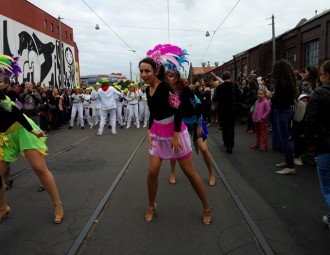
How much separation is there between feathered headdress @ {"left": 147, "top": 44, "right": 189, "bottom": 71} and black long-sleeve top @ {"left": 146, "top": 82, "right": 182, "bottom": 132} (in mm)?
375

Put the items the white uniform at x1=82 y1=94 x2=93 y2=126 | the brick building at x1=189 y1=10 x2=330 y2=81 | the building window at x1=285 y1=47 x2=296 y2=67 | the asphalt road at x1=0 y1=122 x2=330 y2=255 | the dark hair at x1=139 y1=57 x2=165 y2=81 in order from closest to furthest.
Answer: the asphalt road at x1=0 y1=122 x2=330 y2=255
the dark hair at x1=139 y1=57 x2=165 y2=81
the white uniform at x1=82 y1=94 x2=93 y2=126
the brick building at x1=189 y1=10 x2=330 y2=81
the building window at x1=285 y1=47 x2=296 y2=67

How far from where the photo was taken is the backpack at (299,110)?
5.61m

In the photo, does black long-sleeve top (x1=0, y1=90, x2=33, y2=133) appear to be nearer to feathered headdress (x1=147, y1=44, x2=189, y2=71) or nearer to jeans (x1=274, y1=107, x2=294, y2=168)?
feathered headdress (x1=147, y1=44, x2=189, y2=71)

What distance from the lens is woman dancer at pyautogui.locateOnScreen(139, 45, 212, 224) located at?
3.83 metres

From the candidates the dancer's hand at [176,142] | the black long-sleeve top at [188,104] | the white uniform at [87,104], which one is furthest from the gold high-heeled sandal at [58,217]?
the white uniform at [87,104]

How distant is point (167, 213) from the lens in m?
4.38

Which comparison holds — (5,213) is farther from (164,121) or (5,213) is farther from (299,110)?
(299,110)

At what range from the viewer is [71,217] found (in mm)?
4270

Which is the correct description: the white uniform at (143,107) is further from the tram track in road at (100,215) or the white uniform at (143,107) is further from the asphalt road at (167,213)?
the tram track in road at (100,215)

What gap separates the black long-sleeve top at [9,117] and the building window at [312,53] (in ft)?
64.4

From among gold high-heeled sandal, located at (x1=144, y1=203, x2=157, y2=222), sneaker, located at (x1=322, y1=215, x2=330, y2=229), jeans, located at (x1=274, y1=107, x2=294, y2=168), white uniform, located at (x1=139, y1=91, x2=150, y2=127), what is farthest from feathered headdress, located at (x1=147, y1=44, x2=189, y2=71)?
white uniform, located at (x1=139, y1=91, x2=150, y2=127)

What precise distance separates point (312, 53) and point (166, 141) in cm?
2010

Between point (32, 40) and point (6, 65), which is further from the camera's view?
point (32, 40)

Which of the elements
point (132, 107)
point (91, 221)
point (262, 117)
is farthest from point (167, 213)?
point (132, 107)
